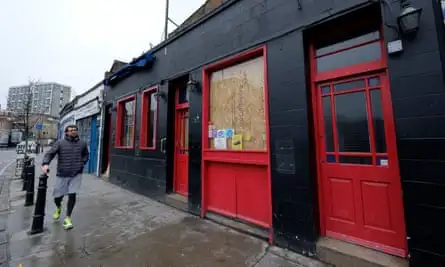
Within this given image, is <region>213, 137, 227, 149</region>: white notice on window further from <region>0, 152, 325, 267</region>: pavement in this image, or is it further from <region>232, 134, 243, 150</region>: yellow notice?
<region>0, 152, 325, 267</region>: pavement

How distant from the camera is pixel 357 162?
2.77 meters

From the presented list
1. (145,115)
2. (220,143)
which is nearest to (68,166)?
(145,115)

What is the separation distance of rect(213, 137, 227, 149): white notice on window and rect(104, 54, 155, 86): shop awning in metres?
3.50

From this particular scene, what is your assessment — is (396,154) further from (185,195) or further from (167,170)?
(167,170)

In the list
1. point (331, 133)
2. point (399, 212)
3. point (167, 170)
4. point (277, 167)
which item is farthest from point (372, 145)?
point (167, 170)

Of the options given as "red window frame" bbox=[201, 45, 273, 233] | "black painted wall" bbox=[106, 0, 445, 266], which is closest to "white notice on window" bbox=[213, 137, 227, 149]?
"red window frame" bbox=[201, 45, 273, 233]

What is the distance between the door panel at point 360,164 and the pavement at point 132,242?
2.42ft

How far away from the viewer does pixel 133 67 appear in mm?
6750

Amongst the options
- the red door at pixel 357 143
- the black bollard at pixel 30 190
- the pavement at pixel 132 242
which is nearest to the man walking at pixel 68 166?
the pavement at pixel 132 242

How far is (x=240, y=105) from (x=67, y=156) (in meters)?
3.34

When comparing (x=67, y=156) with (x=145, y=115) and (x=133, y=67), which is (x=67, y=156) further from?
(x=133, y=67)

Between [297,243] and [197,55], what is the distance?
4.05 metres

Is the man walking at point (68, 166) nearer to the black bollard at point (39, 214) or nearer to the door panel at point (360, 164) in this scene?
the black bollard at point (39, 214)

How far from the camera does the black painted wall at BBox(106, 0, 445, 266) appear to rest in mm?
2152
